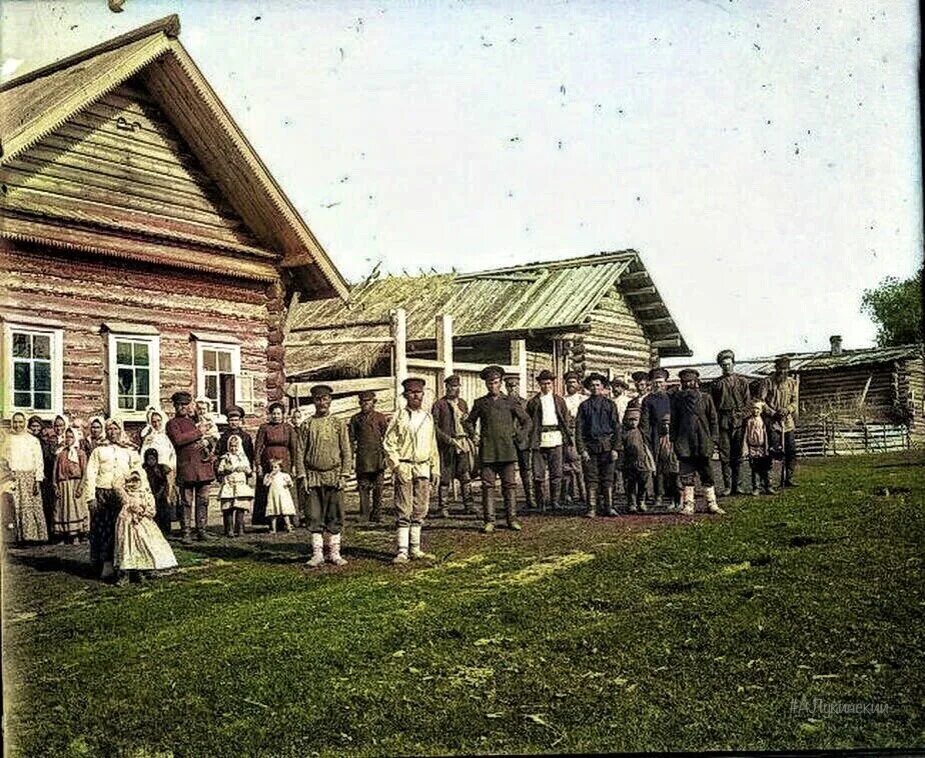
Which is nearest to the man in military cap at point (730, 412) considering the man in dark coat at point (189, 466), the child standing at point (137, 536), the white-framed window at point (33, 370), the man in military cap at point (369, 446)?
the man in military cap at point (369, 446)

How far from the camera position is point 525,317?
8.13m

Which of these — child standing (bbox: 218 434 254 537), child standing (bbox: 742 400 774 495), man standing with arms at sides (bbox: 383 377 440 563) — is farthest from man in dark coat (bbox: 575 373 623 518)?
child standing (bbox: 218 434 254 537)

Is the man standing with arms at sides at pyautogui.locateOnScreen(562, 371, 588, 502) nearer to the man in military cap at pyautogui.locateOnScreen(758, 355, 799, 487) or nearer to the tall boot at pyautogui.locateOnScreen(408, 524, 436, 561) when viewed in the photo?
the tall boot at pyautogui.locateOnScreen(408, 524, 436, 561)

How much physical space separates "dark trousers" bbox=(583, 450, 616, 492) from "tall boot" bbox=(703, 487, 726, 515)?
0.70 m

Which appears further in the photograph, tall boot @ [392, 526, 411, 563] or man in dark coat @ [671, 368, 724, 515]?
man in dark coat @ [671, 368, 724, 515]

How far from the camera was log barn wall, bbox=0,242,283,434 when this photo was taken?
7281 mm

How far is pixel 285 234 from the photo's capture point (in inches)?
318

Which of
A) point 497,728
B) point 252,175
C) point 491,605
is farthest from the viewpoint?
point 252,175

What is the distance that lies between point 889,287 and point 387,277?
145 inches

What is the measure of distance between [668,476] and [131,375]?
3.88m

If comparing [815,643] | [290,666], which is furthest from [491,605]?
[815,643]

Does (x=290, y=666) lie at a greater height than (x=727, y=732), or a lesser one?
greater

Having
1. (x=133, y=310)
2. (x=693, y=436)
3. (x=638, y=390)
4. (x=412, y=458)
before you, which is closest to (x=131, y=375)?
(x=133, y=310)

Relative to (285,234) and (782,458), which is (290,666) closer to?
(285,234)
